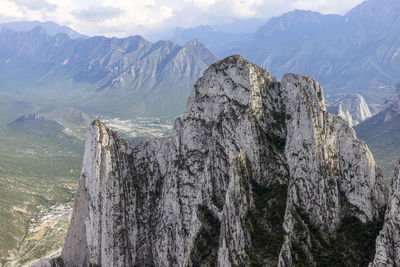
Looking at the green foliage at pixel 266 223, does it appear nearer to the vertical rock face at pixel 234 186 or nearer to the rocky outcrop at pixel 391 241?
the vertical rock face at pixel 234 186

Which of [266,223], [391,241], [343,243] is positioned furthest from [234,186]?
[391,241]

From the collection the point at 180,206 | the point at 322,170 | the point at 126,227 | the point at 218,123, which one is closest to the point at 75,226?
the point at 126,227

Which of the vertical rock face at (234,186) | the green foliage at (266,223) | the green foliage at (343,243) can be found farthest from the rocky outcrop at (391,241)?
the green foliage at (266,223)

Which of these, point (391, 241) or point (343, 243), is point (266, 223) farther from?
point (391, 241)

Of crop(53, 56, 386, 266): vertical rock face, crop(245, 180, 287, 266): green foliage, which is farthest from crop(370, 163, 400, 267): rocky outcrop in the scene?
crop(245, 180, 287, 266): green foliage

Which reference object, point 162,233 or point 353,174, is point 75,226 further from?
point 353,174
